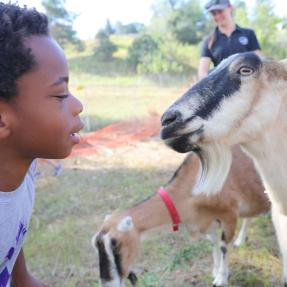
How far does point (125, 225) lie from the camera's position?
3.36 metres

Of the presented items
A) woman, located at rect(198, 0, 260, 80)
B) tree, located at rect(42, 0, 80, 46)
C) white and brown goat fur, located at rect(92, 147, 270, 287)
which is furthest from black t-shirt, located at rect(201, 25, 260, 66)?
tree, located at rect(42, 0, 80, 46)

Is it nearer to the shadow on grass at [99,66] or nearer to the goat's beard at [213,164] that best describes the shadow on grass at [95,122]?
the goat's beard at [213,164]

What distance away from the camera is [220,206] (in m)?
3.83

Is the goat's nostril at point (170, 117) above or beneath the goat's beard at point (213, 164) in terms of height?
above

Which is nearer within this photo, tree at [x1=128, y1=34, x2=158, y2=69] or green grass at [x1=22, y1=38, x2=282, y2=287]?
green grass at [x1=22, y1=38, x2=282, y2=287]

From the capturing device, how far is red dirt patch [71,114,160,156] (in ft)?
29.4

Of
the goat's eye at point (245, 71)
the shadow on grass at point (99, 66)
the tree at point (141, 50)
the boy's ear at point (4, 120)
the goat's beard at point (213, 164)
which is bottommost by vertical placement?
the shadow on grass at point (99, 66)

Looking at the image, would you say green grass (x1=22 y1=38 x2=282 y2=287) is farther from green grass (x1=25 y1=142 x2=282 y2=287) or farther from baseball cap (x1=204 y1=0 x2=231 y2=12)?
baseball cap (x1=204 y1=0 x2=231 y2=12)

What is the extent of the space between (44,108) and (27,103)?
5 cm

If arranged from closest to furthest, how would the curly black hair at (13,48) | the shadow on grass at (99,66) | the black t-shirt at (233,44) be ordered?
1. the curly black hair at (13,48)
2. the black t-shirt at (233,44)
3. the shadow on grass at (99,66)

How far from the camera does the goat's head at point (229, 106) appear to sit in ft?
6.98

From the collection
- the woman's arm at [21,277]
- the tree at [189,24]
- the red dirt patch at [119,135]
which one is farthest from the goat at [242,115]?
the tree at [189,24]

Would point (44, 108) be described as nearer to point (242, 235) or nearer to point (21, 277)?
point (21, 277)

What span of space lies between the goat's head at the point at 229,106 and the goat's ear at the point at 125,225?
132cm
